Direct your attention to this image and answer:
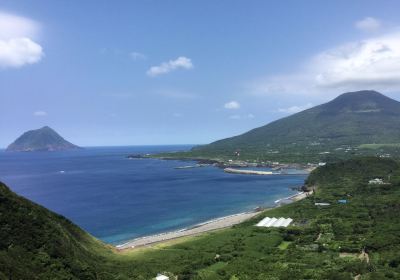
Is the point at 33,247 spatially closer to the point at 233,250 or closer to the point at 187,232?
the point at 233,250

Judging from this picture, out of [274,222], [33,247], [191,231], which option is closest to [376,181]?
[274,222]

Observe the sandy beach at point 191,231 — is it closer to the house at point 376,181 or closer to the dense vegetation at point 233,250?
the dense vegetation at point 233,250

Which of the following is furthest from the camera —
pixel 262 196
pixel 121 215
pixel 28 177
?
pixel 28 177

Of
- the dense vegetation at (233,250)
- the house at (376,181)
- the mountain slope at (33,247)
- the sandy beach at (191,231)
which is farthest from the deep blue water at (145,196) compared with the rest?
the mountain slope at (33,247)

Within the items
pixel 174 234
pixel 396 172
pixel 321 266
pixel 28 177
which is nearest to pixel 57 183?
pixel 28 177

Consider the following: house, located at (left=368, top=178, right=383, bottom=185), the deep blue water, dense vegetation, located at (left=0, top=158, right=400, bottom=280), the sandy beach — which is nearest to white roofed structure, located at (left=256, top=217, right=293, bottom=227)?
dense vegetation, located at (left=0, top=158, right=400, bottom=280)

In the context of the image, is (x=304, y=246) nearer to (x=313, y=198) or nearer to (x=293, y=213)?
(x=293, y=213)

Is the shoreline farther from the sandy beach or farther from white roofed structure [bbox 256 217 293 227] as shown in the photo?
white roofed structure [bbox 256 217 293 227]
